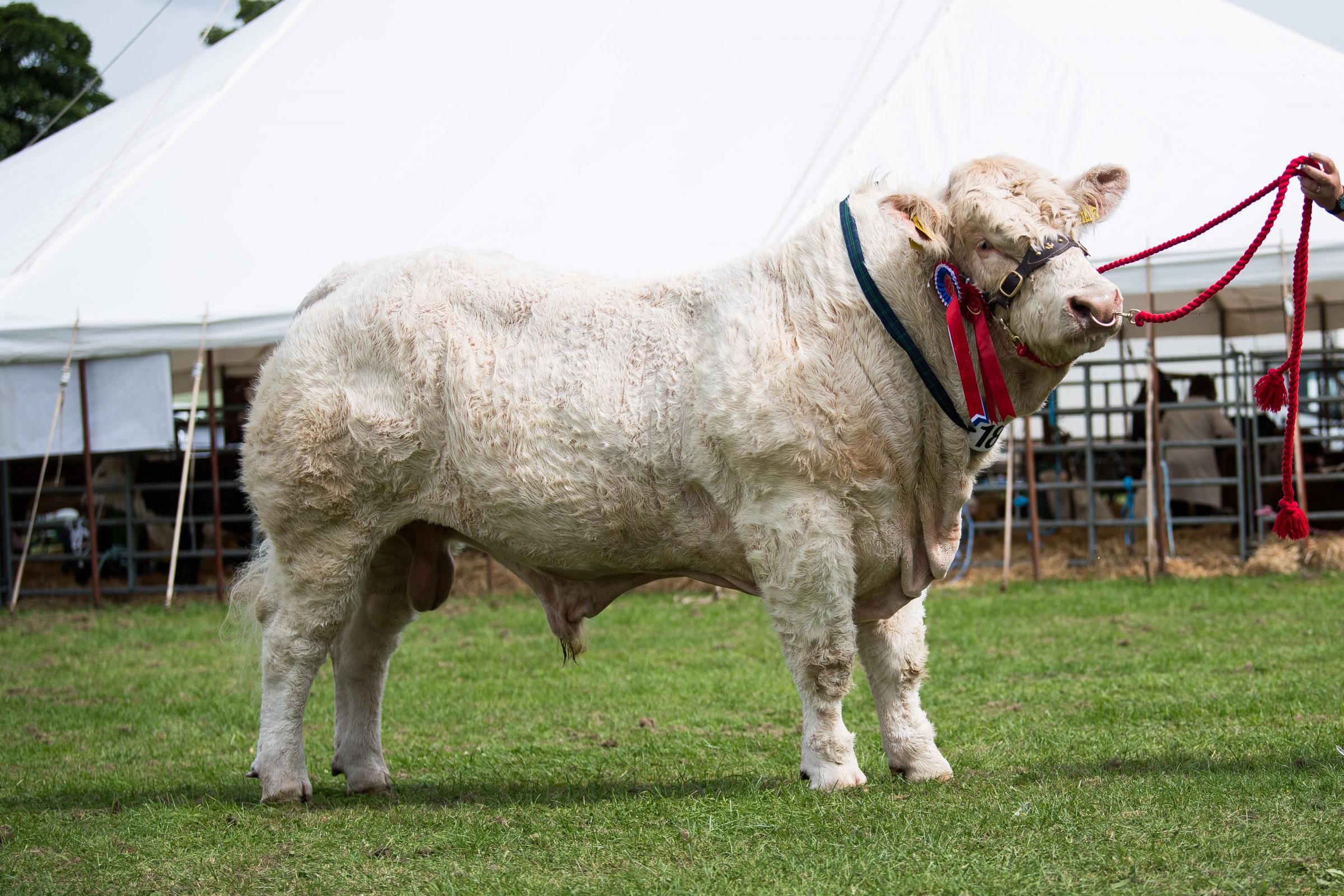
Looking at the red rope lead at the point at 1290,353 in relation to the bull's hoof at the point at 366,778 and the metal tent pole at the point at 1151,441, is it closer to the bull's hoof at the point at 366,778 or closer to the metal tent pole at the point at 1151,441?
the bull's hoof at the point at 366,778

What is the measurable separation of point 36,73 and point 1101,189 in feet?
66.2

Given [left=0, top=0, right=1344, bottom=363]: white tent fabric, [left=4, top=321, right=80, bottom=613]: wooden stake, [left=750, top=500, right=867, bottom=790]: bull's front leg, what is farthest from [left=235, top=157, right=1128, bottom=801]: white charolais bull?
[left=4, top=321, right=80, bottom=613]: wooden stake

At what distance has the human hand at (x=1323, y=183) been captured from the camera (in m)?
3.94

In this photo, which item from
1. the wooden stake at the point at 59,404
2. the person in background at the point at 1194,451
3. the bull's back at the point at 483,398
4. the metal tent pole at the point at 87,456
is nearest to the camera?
the bull's back at the point at 483,398

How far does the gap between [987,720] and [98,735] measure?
13.1 feet

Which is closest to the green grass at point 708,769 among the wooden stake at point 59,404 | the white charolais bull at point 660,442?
the white charolais bull at point 660,442

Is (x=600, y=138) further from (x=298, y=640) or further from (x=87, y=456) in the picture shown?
(x=298, y=640)

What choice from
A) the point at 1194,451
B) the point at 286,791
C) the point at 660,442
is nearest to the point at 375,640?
the point at 286,791

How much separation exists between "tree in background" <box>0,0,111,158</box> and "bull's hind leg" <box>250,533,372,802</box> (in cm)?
1721

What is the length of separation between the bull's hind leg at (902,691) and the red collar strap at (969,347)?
27.1 inches

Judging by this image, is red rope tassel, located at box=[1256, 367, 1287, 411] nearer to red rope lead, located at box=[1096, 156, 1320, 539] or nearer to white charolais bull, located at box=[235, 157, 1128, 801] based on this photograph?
red rope lead, located at box=[1096, 156, 1320, 539]

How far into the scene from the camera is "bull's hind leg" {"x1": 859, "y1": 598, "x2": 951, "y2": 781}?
413 centimetres

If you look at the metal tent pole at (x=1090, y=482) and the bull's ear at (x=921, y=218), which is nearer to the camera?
the bull's ear at (x=921, y=218)

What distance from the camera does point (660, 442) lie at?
4.12 meters
